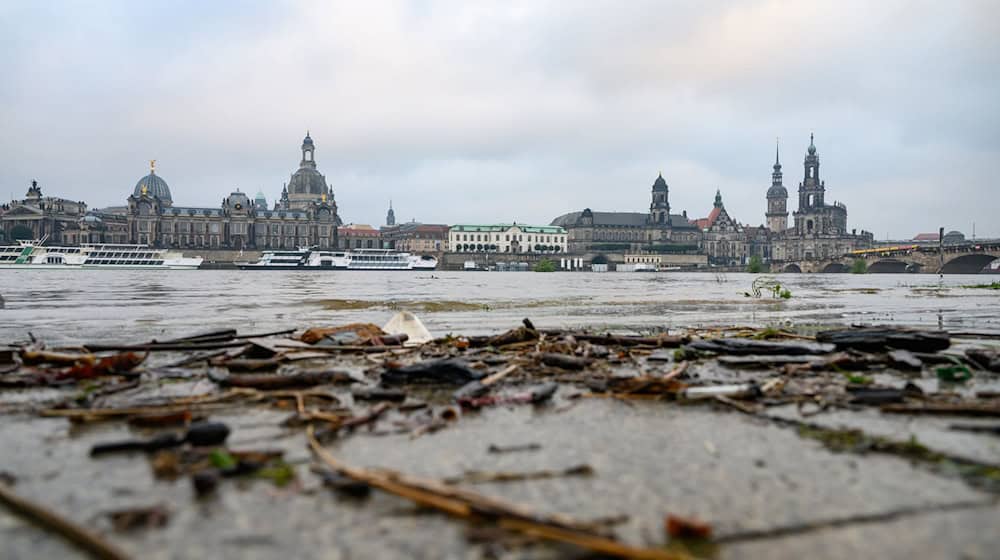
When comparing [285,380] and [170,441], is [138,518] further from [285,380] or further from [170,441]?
[285,380]

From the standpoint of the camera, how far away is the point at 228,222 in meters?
145

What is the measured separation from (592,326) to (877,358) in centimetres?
480

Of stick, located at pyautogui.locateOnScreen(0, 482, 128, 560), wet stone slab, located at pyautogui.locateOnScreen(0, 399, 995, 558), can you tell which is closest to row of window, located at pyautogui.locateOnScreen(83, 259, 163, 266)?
wet stone slab, located at pyautogui.locateOnScreen(0, 399, 995, 558)

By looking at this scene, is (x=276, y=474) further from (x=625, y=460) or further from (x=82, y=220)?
(x=82, y=220)

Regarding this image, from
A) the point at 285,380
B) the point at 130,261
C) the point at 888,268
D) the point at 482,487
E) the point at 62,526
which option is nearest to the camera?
the point at 62,526

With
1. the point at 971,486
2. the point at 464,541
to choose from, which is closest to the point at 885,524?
the point at 971,486

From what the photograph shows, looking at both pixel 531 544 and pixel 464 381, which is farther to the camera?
pixel 464 381

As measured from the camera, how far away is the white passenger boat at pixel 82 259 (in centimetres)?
8838

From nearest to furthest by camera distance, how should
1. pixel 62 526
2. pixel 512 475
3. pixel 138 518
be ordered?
pixel 62 526, pixel 138 518, pixel 512 475

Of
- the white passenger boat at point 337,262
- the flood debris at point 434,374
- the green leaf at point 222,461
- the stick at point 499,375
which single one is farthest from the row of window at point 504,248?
the green leaf at point 222,461

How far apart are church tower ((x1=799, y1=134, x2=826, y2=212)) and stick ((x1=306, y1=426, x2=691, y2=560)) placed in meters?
196

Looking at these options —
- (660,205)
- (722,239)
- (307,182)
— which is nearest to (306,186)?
(307,182)

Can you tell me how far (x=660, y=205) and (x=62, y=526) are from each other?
18250 centimetres

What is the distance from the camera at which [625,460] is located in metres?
2.66
